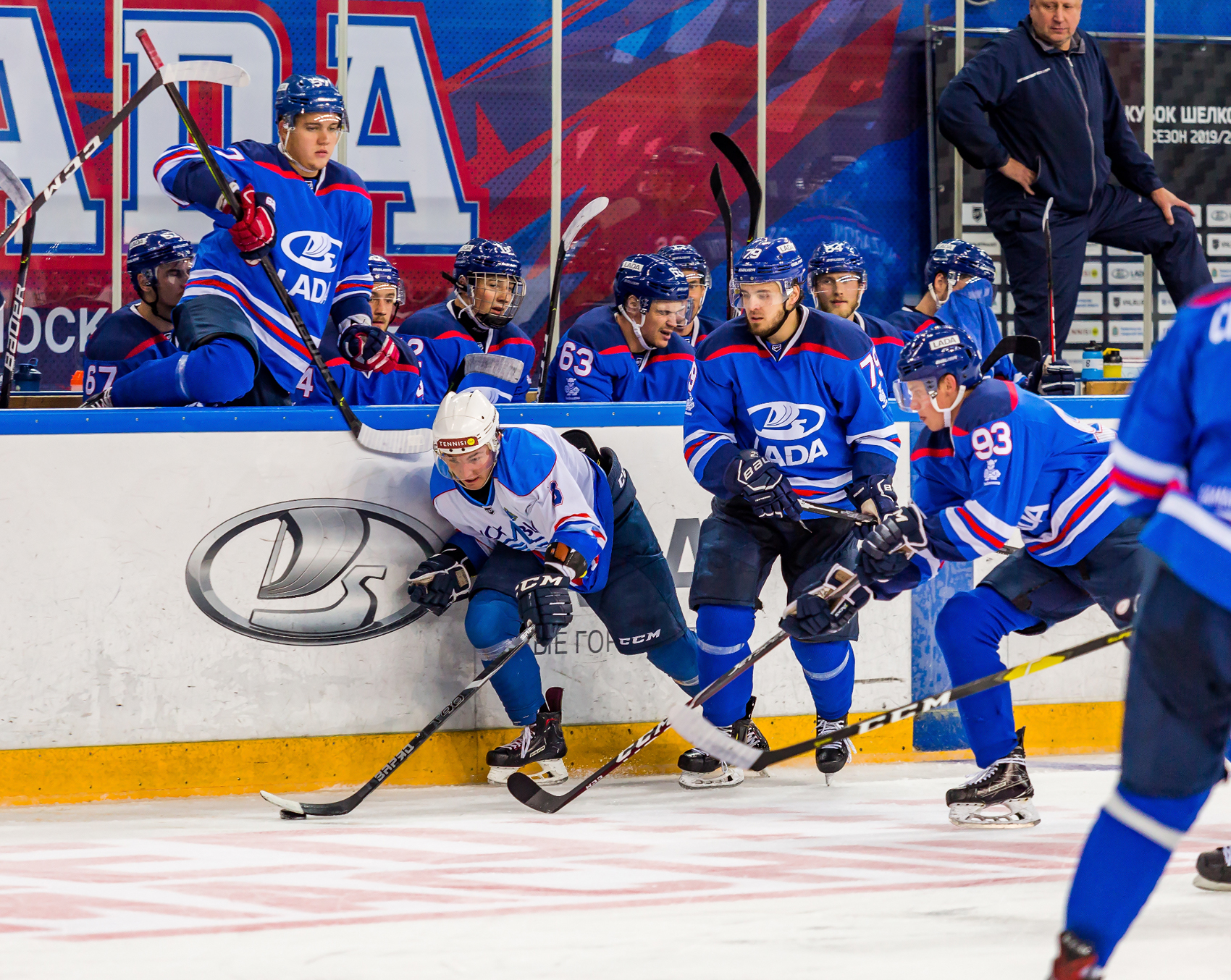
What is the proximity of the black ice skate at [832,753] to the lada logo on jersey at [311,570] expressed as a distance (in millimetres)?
1128

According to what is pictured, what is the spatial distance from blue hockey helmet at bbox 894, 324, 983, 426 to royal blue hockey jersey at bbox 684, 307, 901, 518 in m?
0.51

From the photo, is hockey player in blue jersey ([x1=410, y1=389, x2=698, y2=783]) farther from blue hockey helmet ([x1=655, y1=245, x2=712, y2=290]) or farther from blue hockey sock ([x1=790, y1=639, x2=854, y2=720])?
blue hockey helmet ([x1=655, y1=245, x2=712, y2=290])

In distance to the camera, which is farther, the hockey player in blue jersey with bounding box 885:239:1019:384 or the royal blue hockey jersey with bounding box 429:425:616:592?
the hockey player in blue jersey with bounding box 885:239:1019:384

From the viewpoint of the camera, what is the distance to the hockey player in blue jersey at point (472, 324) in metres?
4.90

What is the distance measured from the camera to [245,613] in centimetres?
381

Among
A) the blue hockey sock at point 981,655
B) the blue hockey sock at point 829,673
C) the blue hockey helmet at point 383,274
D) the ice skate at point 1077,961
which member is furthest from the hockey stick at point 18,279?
the ice skate at point 1077,961

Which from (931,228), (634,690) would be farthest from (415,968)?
(931,228)

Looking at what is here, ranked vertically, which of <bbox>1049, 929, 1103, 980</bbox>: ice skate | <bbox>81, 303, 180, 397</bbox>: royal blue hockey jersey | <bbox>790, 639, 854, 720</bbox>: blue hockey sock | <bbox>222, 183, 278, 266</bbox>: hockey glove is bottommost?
<bbox>790, 639, 854, 720</bbox>: blue hockey sock

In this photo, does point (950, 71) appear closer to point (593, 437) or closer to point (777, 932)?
point (593, 437)

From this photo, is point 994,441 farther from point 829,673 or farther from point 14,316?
point 14,316

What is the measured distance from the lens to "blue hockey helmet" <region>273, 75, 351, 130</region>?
3.93 meters

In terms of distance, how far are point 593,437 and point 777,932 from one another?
6.22ft

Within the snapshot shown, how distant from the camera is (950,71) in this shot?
6.45 metres

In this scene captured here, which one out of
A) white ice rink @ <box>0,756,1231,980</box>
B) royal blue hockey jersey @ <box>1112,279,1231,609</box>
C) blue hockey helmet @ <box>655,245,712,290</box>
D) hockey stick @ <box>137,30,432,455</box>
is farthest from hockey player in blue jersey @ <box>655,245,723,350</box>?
royal blue hockey jersey @ <box>1112,279,1231,609</box>
